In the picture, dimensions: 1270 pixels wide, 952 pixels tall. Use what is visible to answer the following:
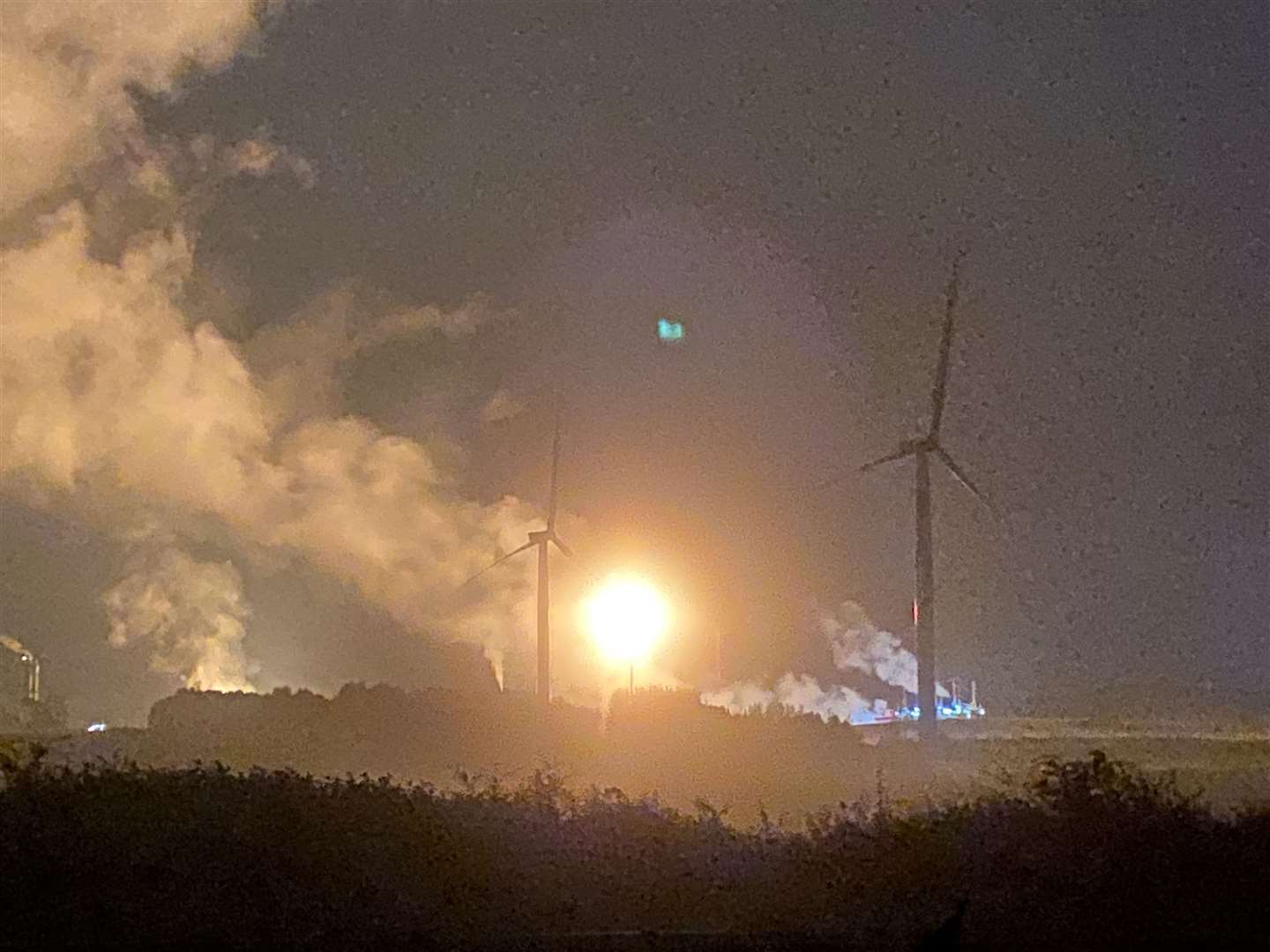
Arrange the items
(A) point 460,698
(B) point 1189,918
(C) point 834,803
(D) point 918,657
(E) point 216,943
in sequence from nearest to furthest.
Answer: (E) point 216,943 < (B) point 1189,918 < (C) point 834,803 < (D) point 918,657 < (A) point 460,698

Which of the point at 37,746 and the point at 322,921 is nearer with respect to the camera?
the point at 322,921

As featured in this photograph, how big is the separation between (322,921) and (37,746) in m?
7.47

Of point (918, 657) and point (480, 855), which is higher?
point (918, 657)

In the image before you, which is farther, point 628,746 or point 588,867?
point 628,746

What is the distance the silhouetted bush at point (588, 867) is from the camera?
13.1 m

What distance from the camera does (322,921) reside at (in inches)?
517

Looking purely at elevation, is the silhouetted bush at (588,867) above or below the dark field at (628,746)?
below

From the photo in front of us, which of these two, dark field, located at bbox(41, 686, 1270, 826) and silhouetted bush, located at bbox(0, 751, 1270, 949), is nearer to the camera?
silhouetted bush, located at bbox(0, 751, 1270, 949)

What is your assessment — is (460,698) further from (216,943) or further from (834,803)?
(216,943)

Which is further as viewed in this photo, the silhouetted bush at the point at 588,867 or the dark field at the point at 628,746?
the dark field at the point at 628,746

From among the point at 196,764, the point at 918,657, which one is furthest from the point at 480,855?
the point at 918,657

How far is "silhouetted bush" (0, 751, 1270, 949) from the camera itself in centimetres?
1313

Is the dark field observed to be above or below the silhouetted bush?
above

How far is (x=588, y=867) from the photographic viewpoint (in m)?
14.9
